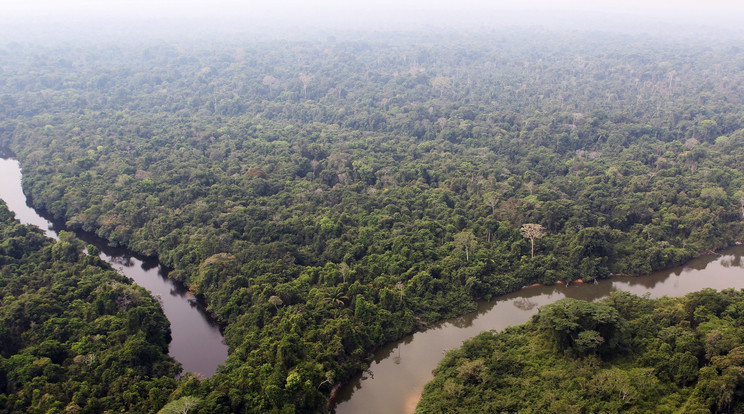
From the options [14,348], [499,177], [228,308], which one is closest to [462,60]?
[499,177]

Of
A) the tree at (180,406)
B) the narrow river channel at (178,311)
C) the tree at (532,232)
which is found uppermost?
the tree at (532,232)

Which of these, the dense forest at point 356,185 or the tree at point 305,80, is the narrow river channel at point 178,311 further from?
the tree at point 305,80

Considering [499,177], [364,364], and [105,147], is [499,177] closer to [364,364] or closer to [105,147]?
[364,364]

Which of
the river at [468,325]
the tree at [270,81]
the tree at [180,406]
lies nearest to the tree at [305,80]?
the tree at [270,81]

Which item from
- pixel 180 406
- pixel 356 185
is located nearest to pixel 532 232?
pixel 356 185

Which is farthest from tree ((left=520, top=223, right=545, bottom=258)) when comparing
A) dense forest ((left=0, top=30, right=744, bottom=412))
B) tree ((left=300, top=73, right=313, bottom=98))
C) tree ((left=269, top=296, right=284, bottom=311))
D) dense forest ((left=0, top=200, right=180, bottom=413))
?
tree ((left=300, top=73, right=313, bottom=98))

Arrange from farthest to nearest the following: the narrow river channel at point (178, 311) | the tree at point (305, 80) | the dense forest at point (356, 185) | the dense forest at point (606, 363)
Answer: the tree at point (305, 80), the dense forest at point (356, 185), the narrow river channel at point (178, 311), the dense forest at point (606, 363)
